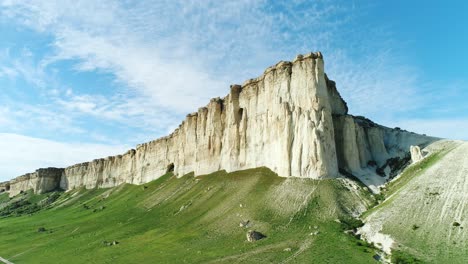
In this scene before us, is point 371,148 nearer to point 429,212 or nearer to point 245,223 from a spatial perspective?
point 429,212

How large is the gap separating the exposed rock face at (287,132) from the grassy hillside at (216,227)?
3.51 metres

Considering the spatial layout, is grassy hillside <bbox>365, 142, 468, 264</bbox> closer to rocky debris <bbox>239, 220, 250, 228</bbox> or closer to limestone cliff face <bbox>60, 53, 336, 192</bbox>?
limestone cliff face <bbox>60, 53, 336, 192</bbox>

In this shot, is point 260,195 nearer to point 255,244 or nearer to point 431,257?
point 255,244

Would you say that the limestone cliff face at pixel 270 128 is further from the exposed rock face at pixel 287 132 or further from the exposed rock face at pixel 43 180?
the exposed rock face at pixel 43 180

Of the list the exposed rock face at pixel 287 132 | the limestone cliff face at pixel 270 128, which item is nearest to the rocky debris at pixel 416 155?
the exposed rock face at pixel 287 132

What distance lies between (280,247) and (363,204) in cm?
1574

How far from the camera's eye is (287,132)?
69062 mm

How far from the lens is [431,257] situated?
40156 mm

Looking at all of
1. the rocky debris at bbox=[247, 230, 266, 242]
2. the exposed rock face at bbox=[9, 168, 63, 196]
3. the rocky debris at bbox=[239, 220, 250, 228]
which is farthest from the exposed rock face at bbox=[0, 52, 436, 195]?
the exposed rock face at bbox=[9, 168, 63, 196]

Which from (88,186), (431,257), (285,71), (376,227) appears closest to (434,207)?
(376,227)

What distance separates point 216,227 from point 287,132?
19663 millimetres

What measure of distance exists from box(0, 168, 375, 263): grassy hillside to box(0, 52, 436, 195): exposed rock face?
11.5 ft

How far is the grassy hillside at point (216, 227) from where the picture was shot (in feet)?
159

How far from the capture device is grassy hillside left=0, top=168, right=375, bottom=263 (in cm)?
4844
